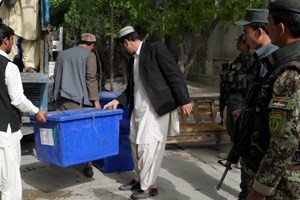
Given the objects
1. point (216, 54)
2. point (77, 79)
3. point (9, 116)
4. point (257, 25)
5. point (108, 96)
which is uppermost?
point (257, 25)

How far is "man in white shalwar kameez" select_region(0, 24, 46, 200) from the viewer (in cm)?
337

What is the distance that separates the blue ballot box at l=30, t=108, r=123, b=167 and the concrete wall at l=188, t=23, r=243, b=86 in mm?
11029

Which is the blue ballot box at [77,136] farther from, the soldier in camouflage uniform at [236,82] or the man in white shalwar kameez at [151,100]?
the soldier in camouflage uniform at [236,82]

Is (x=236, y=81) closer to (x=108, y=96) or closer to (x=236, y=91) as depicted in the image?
(x=236, y=91)

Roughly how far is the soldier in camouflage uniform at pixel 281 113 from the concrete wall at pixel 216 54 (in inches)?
505

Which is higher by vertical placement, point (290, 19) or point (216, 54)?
point (290, 19)

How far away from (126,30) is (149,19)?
3541mm

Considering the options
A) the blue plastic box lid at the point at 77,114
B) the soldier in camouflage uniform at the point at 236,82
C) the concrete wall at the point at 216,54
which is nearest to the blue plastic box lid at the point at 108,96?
the blue plastic box lid at the point at 77,114

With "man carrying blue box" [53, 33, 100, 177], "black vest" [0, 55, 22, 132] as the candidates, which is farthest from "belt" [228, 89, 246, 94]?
"black vest" [0, 55, 22, 132]

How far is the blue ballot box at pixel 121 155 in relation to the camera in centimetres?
484

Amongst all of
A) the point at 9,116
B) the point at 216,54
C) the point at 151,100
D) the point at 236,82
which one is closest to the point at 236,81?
the point at 236,82

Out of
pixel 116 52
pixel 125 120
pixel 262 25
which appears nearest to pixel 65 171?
pixel 125 120

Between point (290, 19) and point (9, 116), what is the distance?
242 centimetres

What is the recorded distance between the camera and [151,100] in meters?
4.06
